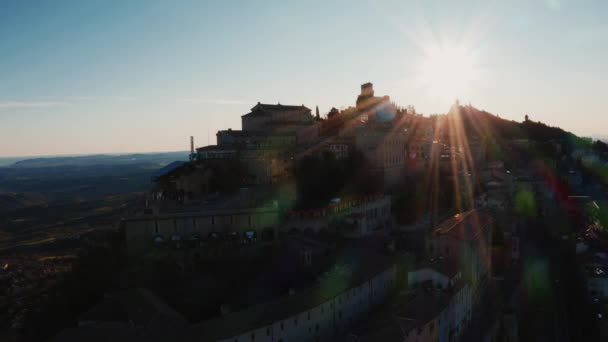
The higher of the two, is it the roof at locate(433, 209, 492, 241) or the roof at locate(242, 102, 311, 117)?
the roof at locate(242, 102, 311, 117)

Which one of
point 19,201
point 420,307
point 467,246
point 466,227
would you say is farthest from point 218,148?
point 19,201

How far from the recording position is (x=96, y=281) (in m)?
27.0

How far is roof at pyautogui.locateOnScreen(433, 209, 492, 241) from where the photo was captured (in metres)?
30.9

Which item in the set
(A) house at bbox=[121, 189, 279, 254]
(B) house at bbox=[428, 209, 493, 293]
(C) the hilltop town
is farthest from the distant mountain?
(B) house at bbox=[428, 209, 493, 293]

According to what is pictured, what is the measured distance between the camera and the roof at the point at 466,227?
3092 centimetres

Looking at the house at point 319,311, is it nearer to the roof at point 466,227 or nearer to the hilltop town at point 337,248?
the hilltop town at point 337,248

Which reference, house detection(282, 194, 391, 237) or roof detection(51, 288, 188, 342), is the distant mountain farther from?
roof detection(51, 288, 188, 342)

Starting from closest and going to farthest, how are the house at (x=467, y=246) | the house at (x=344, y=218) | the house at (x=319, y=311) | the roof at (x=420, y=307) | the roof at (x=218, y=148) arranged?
the house at (x=319, y=311), the roof at (x=420, y=307), the house at (x=467, y=246), the house at (x=344, y=218), the roof at (x=218, y=148)

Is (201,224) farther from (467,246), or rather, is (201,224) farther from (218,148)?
(467,246)

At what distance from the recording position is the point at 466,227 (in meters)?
32.9

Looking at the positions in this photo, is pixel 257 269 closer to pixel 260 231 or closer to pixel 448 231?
pixel 260 231

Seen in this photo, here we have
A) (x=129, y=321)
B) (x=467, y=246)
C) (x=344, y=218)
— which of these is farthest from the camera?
(x=344, y=218)

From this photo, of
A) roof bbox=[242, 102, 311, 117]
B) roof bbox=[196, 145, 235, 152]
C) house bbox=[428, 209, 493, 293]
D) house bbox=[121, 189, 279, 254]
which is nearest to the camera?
house bbox=[121, 189, 279, 254]

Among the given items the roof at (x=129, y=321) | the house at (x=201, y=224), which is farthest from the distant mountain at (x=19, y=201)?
the roof at (x=129, y=321)
